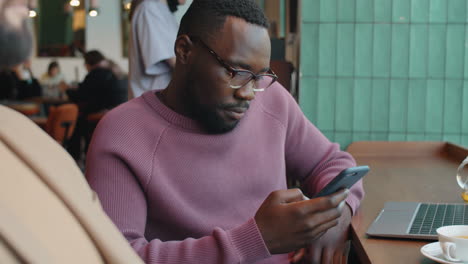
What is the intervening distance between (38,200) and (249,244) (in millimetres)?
612

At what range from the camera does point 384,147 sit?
2.77 m

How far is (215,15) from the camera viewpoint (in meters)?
1.29

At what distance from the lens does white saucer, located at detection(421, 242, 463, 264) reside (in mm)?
970

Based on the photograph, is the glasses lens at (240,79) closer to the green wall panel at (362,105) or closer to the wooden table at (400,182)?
the wooden table at (400,182)

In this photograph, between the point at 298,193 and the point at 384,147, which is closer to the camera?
the point at 298,193

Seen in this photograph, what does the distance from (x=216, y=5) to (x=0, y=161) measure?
0.83m

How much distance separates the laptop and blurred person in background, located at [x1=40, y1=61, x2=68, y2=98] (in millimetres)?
7998

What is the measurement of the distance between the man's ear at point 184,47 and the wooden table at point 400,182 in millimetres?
526

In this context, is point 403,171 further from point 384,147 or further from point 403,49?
point 403,49

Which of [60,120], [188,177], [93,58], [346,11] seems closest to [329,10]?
[346,11]

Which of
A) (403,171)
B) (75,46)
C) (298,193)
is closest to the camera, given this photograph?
(298,193)

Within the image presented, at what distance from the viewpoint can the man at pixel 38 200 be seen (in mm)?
515

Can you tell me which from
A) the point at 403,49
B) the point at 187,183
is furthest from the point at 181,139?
the point at 403,49

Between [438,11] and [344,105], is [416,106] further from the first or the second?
[438,11]
